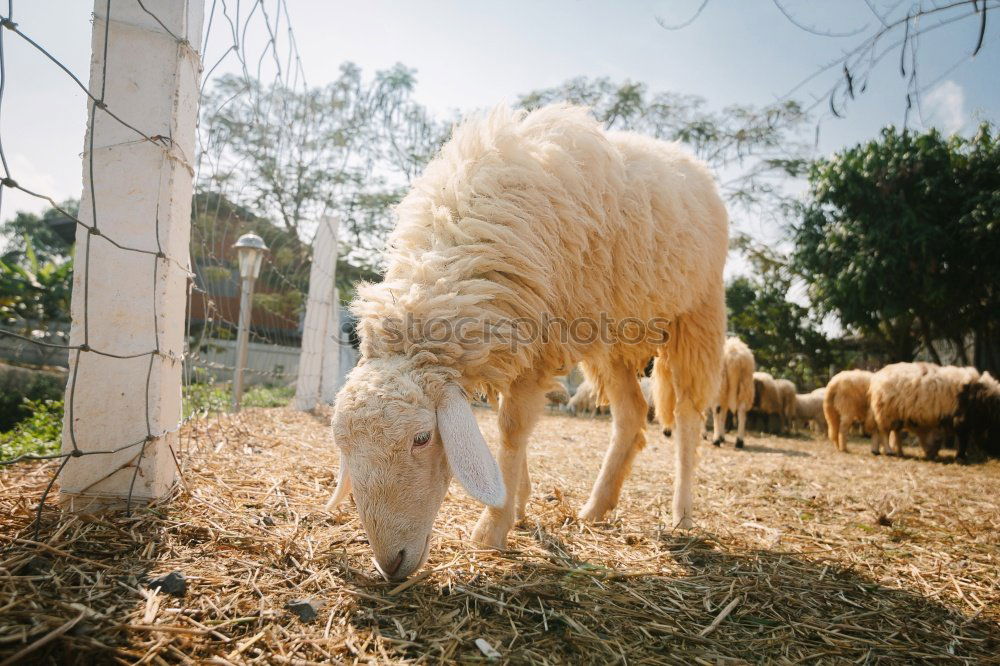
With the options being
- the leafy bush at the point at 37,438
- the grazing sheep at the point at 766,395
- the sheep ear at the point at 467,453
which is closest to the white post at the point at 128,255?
the sheep ear at the point at 467,453

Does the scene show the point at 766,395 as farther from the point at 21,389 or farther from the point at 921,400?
the point at 21,389

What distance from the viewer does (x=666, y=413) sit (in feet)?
12.8

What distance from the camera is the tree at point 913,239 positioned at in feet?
37.9

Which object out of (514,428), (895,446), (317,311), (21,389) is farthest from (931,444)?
(21,389)

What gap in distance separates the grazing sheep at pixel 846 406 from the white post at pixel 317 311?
9.66 metres

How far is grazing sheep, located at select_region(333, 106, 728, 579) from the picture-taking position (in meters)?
1.89

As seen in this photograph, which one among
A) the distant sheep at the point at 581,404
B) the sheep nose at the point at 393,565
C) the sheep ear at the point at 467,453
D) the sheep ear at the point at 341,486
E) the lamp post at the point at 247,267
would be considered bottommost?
the distant sheep at the point at 581,404

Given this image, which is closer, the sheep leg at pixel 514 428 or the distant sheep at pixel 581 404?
the sheep leg at pixel 514 428

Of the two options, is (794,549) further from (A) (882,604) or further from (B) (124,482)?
(B) (124,482)

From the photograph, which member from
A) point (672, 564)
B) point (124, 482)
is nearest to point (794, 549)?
point (672, 564)

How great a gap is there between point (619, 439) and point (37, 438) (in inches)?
181

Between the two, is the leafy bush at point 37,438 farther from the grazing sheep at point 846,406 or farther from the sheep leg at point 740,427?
the grazing sheep at point 846,406

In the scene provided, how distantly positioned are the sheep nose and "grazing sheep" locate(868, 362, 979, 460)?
33.3 ft

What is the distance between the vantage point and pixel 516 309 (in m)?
2.36
